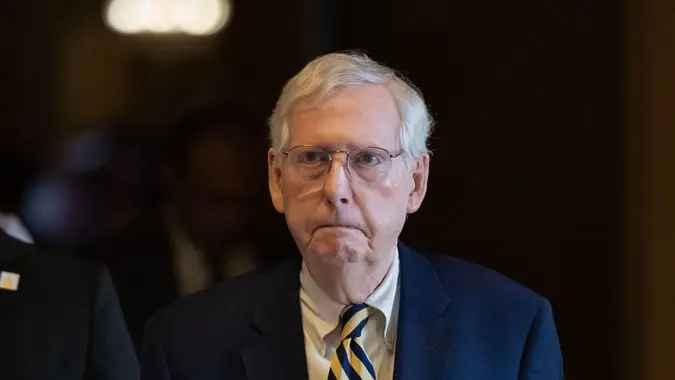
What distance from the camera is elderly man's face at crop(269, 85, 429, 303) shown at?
1.33 m

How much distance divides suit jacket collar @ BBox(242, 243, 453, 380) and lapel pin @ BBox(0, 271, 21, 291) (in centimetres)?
57

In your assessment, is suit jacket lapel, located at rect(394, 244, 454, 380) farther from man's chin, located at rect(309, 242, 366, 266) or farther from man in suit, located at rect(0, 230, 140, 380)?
Answer: man in suit, located at rect(0, 230, 140, 380)

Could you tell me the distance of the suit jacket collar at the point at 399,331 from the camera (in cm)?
142

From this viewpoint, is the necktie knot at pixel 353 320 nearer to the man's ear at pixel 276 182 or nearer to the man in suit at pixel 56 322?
the man's ear at pixel 276 182

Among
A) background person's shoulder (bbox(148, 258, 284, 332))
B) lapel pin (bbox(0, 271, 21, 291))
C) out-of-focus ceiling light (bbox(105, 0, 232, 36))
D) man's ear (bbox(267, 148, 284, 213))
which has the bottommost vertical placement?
lapel pin (bbox(0, 271, 21, 291))

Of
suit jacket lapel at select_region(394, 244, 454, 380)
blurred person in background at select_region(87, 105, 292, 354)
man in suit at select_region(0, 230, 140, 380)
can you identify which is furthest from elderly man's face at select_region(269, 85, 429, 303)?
blurred person in background at select_region(87, 105, 292, 354)


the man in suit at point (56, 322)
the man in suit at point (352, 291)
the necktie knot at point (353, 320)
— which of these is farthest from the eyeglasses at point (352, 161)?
the man in suit at point (56, 322)

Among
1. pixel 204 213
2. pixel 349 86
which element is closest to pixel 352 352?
pixel 349 86

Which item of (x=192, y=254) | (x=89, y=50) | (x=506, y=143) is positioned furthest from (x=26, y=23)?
(x=506, y=143)

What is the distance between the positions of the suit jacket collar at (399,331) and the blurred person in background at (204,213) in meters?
0.76

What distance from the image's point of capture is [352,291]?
54.9 inches

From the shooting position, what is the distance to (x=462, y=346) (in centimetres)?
145

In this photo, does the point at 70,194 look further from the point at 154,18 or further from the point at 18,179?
the point at 154,18

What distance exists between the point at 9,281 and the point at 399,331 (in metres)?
0.85
